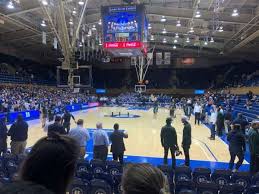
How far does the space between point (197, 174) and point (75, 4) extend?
19.6m

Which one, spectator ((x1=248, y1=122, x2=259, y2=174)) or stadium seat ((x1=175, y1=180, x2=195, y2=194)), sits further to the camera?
spectator ((x1=248, y1=122, x2=259, y2=174))

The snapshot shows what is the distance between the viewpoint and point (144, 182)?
1.28 metres

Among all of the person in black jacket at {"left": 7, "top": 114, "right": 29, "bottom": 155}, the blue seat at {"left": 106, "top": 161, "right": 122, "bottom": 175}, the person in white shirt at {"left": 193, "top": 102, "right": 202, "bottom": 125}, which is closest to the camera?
the blue seat at {"left": 106, "top": 161, "right": 122, "bottom": 175}

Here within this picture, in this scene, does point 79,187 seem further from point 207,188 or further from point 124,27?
point 124,27

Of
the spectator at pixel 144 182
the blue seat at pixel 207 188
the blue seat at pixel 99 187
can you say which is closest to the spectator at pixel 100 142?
the blue seat at pixel 99 187

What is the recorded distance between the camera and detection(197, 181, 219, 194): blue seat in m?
5.13

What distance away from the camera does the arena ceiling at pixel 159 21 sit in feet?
64.8

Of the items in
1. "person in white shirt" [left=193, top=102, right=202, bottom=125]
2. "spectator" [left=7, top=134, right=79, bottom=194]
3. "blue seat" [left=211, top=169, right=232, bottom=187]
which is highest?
"spectator" [left=7, top=134, right=79, bottom=194]

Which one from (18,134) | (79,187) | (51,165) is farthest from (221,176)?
(18,134)

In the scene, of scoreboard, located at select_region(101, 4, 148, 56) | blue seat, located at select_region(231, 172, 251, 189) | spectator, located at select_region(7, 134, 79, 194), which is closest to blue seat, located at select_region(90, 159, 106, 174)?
blue seat, located at select_region(231, 172, 251, 189)

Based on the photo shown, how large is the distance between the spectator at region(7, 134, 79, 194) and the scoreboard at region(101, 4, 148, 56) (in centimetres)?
1315

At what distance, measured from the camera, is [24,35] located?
99.2 feet

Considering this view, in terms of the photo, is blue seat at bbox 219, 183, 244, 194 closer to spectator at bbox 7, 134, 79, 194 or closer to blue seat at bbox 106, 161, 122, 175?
blue seat at bbox 106, 161, 122, 175

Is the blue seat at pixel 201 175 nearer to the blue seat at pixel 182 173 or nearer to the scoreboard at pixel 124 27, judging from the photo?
the blue seat at pixel 182 173
